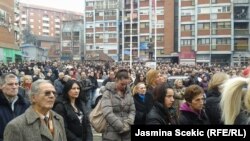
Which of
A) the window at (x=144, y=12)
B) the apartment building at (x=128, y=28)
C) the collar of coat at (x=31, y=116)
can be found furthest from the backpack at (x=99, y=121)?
the window at (x=144, y=12)

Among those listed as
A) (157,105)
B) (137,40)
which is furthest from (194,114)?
(137,40)

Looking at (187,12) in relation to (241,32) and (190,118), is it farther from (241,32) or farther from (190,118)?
(190,118)

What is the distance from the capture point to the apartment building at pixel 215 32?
6450cm

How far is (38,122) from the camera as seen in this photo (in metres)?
4.43

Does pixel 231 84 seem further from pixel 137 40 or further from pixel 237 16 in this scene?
pixel 137 40

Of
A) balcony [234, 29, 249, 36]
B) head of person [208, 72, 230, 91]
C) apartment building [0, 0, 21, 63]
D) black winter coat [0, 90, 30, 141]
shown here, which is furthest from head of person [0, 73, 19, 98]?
balcony [234, 29, 249, 36]

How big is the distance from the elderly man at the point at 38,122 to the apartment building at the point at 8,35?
53.1m

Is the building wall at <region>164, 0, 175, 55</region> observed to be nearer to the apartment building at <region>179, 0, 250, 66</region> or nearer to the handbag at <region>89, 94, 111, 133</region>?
the apartment building at <region>179, 0, 250, 66</region>

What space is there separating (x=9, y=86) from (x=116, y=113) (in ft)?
5.26

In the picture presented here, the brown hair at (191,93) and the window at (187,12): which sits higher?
the window at (187,12)

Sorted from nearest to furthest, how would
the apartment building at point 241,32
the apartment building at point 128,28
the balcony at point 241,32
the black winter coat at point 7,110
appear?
the black winter coat at point 7,110 < the apartment building at point 241,32 < the balcony at point 241,32 < the apartment building at point 128,28

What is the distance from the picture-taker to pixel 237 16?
2586 inches

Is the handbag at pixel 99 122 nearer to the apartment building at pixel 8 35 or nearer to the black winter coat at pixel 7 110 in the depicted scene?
the black winter coat at pixel 7 110

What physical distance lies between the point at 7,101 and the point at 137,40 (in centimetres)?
7332
